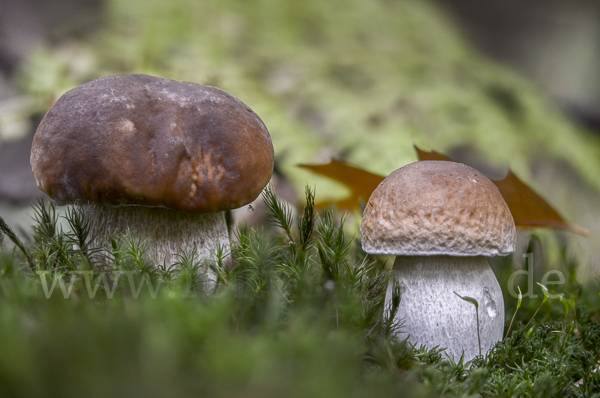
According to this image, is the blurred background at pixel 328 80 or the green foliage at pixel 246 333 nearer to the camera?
the green foliage at pixel 246 333

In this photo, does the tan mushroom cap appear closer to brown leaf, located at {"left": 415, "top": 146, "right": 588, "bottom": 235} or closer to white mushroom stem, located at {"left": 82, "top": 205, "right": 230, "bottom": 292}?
brown leaf, located at {"left": 415, "top": 146, "right": 588, "bottom": 235}

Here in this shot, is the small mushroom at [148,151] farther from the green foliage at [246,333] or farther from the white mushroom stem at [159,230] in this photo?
the green foliage at [246,333]

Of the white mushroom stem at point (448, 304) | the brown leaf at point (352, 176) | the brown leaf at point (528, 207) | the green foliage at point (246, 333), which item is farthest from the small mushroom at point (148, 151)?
the brown leaf at point (528, 207)

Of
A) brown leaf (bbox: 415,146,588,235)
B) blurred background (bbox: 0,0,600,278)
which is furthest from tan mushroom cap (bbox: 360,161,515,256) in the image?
blurred background (bbox: 0,0,600,278)

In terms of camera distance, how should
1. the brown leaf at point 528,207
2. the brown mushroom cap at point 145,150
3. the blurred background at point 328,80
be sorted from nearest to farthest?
the brown mushroom cap at point 145,150
the brown leaf at point 528,207
the blurred background at point 328,80

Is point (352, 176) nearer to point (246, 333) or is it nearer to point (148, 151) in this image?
point (148, 151)

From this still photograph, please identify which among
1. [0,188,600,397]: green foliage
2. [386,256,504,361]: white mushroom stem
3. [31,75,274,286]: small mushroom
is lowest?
[386,256,504,361]: white mushroom stem

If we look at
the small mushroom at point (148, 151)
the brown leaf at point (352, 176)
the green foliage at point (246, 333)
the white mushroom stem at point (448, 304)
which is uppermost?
the small mushroom at point (148, 151)
